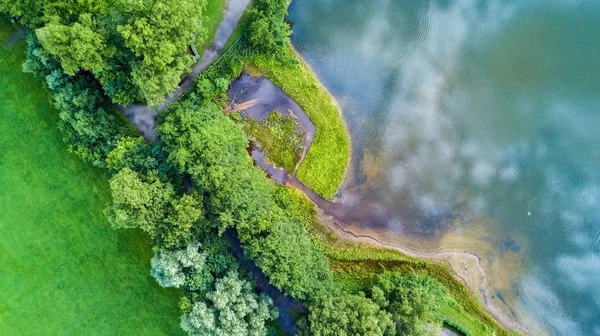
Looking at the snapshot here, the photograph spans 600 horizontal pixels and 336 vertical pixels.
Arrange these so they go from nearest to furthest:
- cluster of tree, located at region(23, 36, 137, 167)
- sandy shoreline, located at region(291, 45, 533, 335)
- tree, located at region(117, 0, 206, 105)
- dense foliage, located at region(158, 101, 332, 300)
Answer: tree, located at region(117, 0, 206, 105) < dense foliage, located at region(158, 101, 332, 300) < cluster of tree, located at region(23, 36, 137, 167) < sandy shoreline, located at region(291, 45, 533, 335)

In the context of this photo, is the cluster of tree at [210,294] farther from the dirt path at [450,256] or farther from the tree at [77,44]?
the tree at [77,44]

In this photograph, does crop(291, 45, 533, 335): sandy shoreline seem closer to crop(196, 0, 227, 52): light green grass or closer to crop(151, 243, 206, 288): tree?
crop(151, 243, 206, 288): tree

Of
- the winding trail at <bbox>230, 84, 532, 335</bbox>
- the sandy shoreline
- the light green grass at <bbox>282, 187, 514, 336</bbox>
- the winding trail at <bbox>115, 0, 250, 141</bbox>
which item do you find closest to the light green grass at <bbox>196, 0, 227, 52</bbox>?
the winding trail at <bbox>115, 0, 250, 141</bbox>

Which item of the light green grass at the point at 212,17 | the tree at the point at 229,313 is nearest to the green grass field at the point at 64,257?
the tree at the point at 229,313

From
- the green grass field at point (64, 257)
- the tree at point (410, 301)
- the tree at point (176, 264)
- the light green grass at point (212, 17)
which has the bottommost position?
the green grass field at point (64, 257)

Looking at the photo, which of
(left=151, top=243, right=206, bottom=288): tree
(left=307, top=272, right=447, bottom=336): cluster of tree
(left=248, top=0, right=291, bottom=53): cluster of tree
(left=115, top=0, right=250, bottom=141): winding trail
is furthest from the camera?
(left=115, top=0, right=250, bottom=141): winding trail

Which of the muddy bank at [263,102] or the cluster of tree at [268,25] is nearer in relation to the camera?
the cluster of tree at [268,25]

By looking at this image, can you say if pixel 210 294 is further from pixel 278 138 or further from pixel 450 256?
pixel 450 256

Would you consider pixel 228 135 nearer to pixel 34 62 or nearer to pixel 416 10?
pixel 34 62

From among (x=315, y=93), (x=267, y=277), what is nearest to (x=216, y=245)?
(x=267, y=277)
